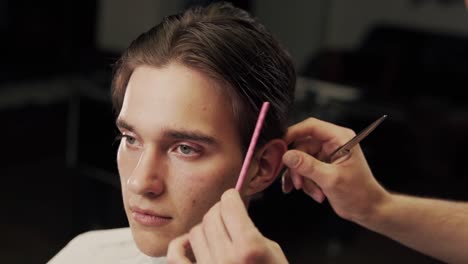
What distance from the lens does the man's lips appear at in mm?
1288

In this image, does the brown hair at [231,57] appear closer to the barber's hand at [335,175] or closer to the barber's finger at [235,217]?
the barber's hand at [335,175]

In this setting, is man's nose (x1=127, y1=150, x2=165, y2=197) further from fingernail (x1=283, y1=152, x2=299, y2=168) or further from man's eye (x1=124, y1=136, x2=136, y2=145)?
fingernail (x1=283, y1=152, x2=299, y2=168)

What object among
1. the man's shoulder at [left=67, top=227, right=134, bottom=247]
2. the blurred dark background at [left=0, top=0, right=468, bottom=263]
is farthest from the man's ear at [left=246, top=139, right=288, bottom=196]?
the blurred dark background at [left=0, top=0, right=468, bottom=263]

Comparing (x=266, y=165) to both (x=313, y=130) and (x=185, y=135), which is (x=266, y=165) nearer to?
(x=313, y=130)

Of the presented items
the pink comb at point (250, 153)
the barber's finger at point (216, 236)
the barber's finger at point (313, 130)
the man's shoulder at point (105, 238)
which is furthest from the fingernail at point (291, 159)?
the man's shoulder at point (105, 238)

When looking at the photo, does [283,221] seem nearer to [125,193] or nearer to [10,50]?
[10,50]

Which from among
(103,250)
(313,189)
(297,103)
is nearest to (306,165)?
(313,189)

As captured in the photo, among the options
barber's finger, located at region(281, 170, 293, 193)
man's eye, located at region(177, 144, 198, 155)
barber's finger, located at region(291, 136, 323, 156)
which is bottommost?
barber's finger, located at region(281, 170, 293, 193)

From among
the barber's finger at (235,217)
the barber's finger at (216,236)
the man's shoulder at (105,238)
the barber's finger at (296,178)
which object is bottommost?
the man's shoulder at (105,238)

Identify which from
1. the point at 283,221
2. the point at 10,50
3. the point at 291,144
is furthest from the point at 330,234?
the point at 291,144

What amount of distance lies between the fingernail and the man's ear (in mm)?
83

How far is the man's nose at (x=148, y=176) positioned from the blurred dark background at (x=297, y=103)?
97cm

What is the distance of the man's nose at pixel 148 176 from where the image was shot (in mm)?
1246

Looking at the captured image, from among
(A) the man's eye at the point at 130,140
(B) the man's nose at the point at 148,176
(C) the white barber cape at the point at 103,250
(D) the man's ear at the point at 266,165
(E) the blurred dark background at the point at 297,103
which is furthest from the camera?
(E) the blurred dark background at the point at 297,103
